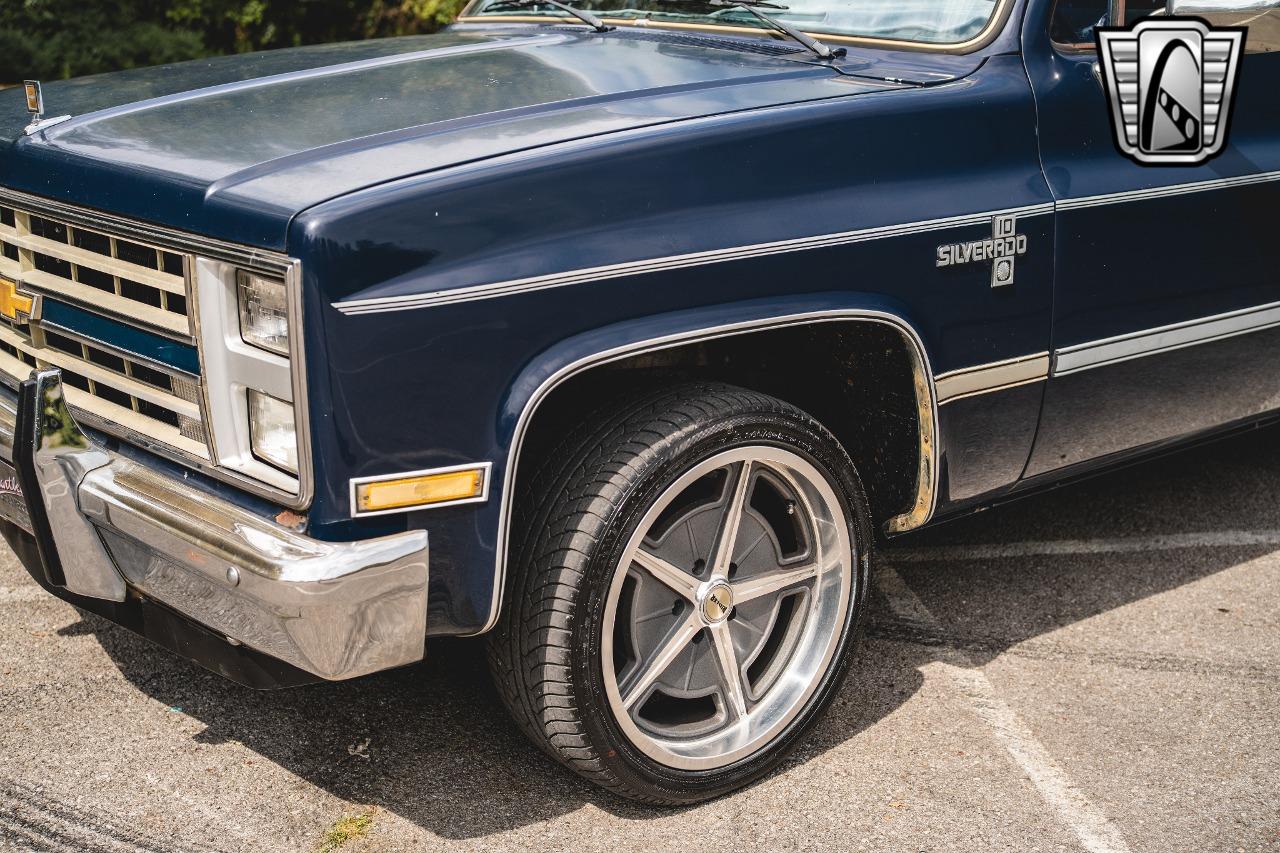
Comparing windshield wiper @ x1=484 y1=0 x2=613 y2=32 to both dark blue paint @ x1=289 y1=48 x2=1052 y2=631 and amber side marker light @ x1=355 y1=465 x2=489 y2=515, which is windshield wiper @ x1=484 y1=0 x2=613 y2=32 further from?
amber side marker light @ x1=355 y1=465 x2=489 y2=515

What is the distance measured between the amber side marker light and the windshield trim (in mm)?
1543

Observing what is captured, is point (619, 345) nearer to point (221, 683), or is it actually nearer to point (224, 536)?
point (224, 536)

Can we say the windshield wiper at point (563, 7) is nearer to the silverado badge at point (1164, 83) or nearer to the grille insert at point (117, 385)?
the silverado badge at point (1164, 83)

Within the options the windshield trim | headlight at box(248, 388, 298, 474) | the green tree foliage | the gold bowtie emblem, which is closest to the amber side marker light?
headlight at box(248, 388, 298, 474)

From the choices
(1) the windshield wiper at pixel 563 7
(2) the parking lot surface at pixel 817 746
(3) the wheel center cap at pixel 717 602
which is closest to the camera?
(2) the parking lot surface at pixel 817 746

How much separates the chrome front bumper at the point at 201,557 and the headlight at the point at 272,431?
0.37 feet

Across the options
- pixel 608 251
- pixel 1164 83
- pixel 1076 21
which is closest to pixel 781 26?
pixel 1076 21

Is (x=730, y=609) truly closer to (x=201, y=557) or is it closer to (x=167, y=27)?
(x=201, y=557)

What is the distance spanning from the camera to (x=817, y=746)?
10.2ft

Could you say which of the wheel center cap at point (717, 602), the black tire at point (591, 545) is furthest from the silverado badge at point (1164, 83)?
the wheel center cap at point (717, 602)

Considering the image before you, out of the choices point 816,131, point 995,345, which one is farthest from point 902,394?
point 816,131

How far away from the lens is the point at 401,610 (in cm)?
237

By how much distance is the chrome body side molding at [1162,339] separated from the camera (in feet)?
10.3

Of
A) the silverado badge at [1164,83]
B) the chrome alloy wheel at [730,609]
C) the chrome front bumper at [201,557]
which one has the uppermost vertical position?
the silverado badge at [1164,83]
